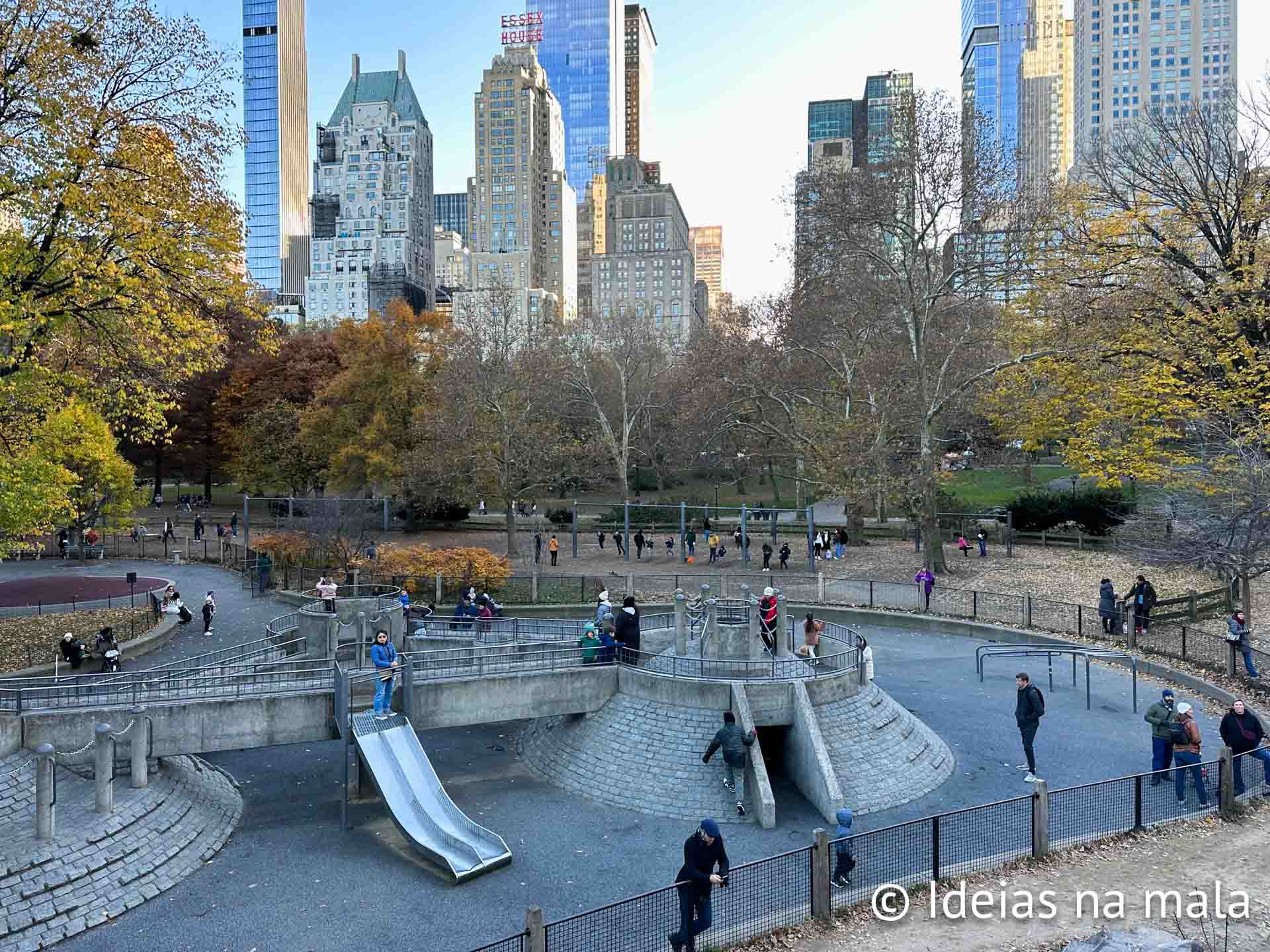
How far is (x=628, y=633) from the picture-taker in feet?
58.4

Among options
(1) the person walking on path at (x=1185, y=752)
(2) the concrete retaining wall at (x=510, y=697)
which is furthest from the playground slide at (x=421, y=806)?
(1) the person walking on path at (x=1185, y=752)

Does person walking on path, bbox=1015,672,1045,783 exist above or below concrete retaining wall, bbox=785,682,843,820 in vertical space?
above

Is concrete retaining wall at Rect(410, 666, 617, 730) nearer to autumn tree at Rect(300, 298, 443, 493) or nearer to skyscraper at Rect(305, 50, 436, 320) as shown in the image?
autumn tree at Rect(300, 298, 443, 493)

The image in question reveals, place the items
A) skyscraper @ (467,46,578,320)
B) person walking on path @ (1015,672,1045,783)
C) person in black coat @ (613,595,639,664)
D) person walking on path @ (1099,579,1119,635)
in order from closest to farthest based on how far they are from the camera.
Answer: person walking on path @ (1015,672,1045,783)
person in black coat @ (613,595,639,664)
person walking on path @ (1099,579,1119,635)
skyscraper @ (467,46,578,320)

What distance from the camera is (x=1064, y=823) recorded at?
12.2 m

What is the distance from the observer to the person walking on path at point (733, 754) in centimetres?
1460

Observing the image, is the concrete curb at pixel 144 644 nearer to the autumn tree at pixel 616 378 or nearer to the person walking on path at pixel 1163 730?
the person walking on path at pixel 1163 730

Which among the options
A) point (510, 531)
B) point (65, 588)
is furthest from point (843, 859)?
point (65, 588)

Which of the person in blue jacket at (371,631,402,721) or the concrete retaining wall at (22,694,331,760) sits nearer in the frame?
the concrete retaining wall at (22,694,331,760)

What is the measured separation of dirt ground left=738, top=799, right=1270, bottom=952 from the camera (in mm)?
10008

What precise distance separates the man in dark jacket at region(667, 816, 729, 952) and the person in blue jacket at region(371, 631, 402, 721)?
743cm

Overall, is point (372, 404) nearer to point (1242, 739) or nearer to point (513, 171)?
point (1242, 739)

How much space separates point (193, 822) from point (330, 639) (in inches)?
237

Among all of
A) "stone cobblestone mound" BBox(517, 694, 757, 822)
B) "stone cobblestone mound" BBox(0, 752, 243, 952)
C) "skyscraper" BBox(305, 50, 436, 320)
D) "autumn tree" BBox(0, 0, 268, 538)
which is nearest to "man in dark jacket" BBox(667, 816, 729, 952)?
"stone cobblestone mound" BBox(517, 694, 757, 822)
